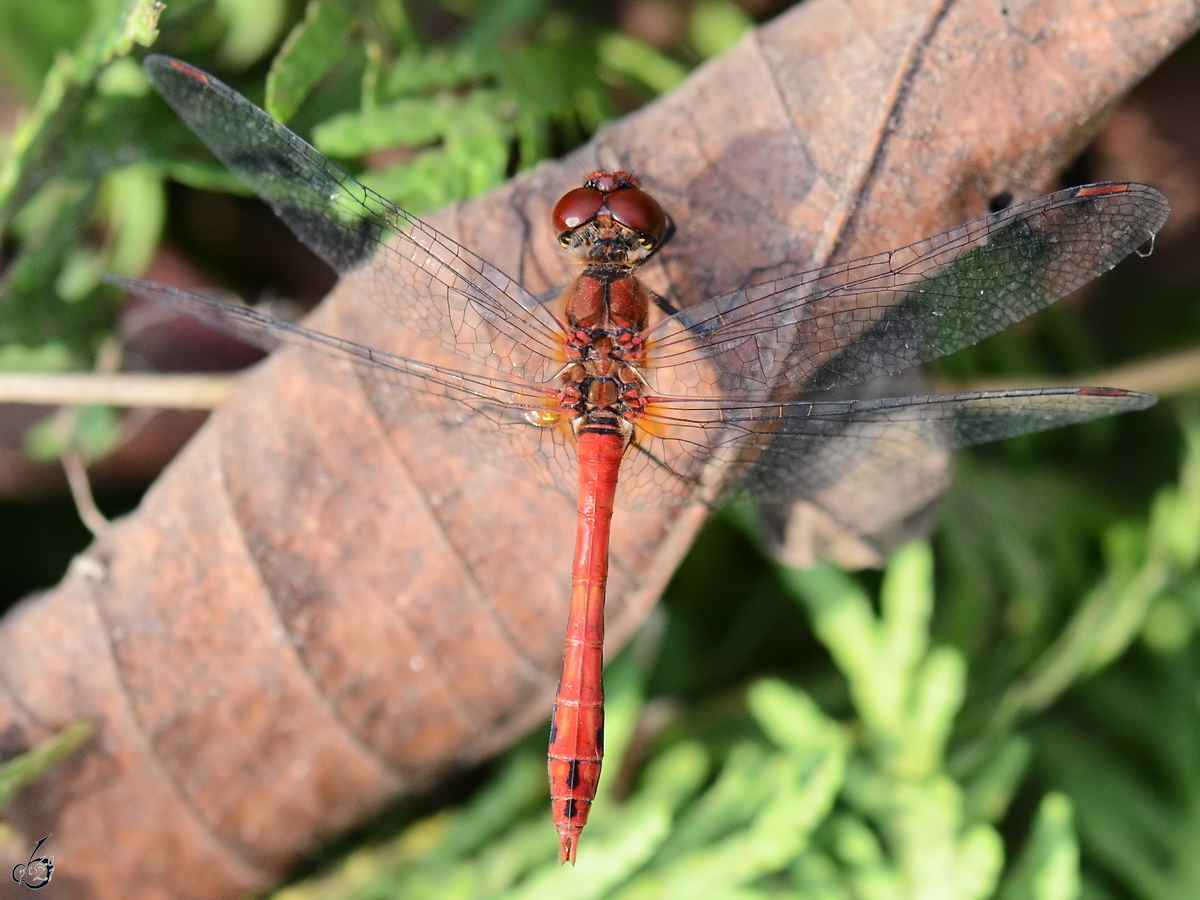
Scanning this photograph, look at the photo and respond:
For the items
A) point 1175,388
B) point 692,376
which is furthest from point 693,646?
point 1175,388

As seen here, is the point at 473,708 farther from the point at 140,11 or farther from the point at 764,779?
the point at 140,11

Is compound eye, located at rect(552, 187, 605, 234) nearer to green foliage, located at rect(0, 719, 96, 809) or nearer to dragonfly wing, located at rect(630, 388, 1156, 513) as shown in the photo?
dragonfly wing, located at rect(630, 388, 1156, 513)

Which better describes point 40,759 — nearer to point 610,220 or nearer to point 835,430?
point 610,220

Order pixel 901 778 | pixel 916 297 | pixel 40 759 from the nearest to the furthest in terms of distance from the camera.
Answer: pixel 916 297, pixel 40 759, pixel 901 778

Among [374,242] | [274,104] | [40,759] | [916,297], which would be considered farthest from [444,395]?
[40,759]

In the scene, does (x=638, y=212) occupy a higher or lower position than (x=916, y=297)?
higher

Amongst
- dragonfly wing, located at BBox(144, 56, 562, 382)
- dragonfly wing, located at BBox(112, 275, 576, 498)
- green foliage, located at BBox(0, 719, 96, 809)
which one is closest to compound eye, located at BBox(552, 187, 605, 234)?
dragonfly wing, located at BBox(144, 56, 562, 382)
